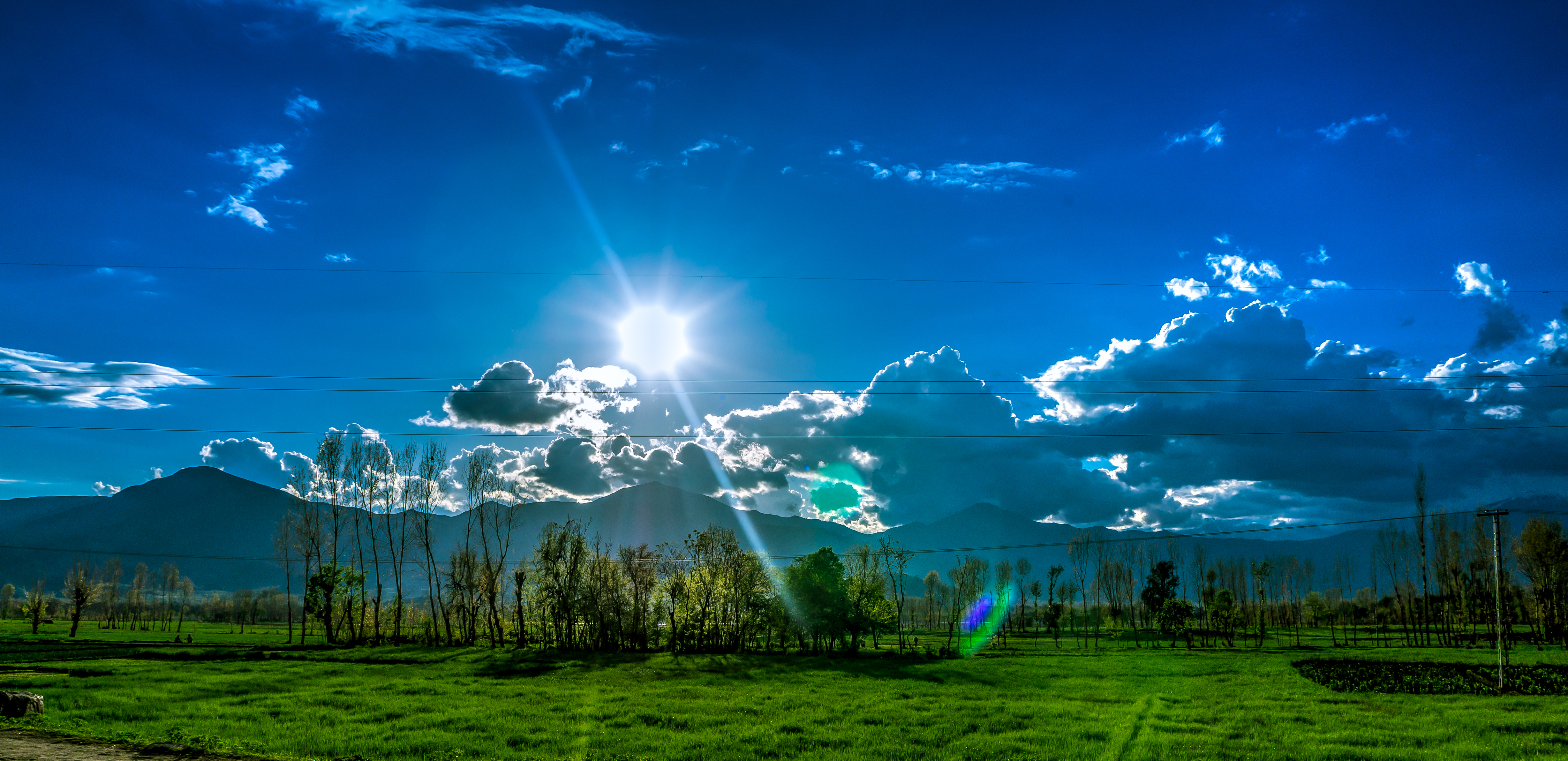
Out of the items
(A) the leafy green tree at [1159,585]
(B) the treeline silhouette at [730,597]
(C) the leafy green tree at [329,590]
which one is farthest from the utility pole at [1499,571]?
(C) the leafy green tree at [329,590]

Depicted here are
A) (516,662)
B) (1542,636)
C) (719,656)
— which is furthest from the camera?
(1542,636)

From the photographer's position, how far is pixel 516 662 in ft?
201

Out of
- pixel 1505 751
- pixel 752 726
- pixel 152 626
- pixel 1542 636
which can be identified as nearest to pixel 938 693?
pixel 752 726

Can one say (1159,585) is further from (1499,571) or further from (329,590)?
(329,590)

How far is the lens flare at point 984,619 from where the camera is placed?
120125mm

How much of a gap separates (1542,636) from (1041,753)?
425 feet

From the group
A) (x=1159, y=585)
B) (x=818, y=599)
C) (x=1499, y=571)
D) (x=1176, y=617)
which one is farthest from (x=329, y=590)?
(x=1159, y=585)

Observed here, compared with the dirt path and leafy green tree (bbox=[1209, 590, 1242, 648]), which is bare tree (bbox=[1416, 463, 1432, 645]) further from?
the dirt path

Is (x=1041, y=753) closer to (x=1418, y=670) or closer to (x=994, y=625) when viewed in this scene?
(x=1418, y=670)

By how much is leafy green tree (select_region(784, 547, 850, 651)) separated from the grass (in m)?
22.5

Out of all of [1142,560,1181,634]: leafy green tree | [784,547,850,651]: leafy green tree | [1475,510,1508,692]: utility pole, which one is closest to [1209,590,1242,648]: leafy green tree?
[1142,560,1181,634]: leafy green tree

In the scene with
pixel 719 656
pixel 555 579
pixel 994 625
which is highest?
pixel 555 579

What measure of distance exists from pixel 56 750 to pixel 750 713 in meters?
24.0

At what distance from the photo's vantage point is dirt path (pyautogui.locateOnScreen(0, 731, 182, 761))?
69.6ft
